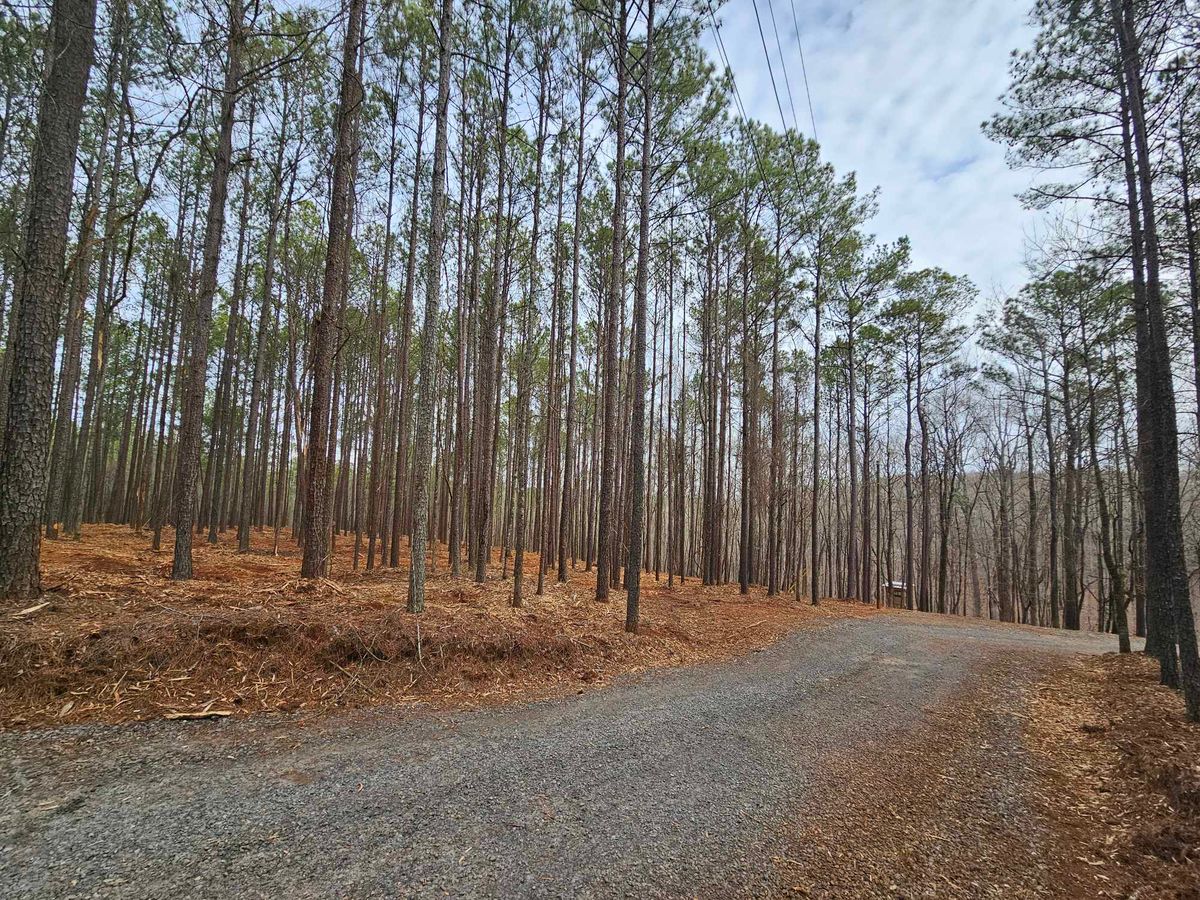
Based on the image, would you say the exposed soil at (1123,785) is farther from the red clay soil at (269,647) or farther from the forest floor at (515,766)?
the red clay soil at (269,647)

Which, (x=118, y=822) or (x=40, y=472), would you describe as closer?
(x=118, y=822)

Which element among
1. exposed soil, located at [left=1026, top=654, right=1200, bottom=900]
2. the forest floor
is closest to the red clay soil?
the forest floor

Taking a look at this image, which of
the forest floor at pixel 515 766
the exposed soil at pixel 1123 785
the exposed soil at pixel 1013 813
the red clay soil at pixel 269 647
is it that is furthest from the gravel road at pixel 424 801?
the exposed soil at pixel 1123 785

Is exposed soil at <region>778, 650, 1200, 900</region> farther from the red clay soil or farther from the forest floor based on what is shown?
the red clay soil

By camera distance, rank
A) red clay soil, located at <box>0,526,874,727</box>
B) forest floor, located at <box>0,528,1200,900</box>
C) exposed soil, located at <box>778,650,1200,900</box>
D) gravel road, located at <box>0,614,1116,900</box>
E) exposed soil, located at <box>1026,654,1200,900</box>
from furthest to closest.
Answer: red clay soil, located at <box>0,526,874,727</box>
exposed soil, located at <box>1026,654,1200,900</box>
exposed soil, located at <box>778,650,1200,900</box>
forest floor, located at <box>0,528,1200,900</box>
gravel road, located at <box>0,614,1116,900</box>

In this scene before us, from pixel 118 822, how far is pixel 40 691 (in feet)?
6.90

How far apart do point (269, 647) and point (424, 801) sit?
2.84m

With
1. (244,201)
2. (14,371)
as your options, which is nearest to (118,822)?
(14,371)

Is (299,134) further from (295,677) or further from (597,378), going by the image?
(295,677)

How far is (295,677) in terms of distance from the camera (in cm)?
435

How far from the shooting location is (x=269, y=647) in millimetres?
4562

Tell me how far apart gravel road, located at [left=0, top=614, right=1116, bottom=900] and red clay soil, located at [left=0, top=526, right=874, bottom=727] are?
41 centimetres

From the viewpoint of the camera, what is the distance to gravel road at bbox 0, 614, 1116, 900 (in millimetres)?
2117

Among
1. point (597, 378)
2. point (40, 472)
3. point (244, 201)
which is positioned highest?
point (244, 201)
